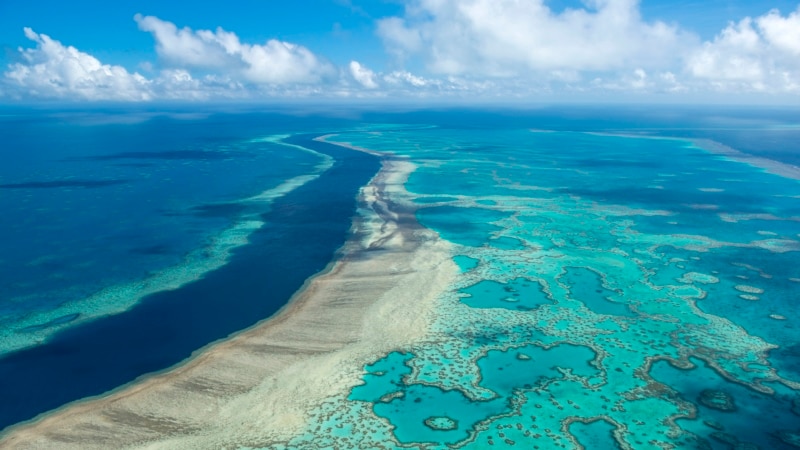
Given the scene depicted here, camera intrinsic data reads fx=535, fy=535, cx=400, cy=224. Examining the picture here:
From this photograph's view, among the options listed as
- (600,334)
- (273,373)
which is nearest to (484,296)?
(600,334)

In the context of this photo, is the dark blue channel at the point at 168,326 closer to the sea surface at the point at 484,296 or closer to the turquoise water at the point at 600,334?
the sea surface at the point at 484,296

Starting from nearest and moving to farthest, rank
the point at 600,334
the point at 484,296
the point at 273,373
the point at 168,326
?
1. the point at 273,373
2. the point at 600,334
3. the point at 168,326
4. the point at 484,296

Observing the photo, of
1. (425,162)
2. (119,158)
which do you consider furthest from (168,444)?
(119,158)

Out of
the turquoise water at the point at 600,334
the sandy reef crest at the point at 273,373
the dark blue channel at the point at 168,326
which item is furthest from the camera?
the dark blue channel at the point at 168,326

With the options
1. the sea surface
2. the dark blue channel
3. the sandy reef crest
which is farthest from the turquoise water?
the dark blue channel

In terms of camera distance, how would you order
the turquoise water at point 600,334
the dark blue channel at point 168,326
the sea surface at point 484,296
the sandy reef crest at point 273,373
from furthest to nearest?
1. the dark blue channel at point 168,326
2. the sea surface at point 484,296
3. the turquoise water at point 600,334
4. the sandy reef crest at point 273,373

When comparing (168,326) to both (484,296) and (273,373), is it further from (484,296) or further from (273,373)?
(484,296)

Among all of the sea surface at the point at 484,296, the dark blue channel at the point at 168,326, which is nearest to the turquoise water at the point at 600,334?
the sea surface at the point at 484,296
